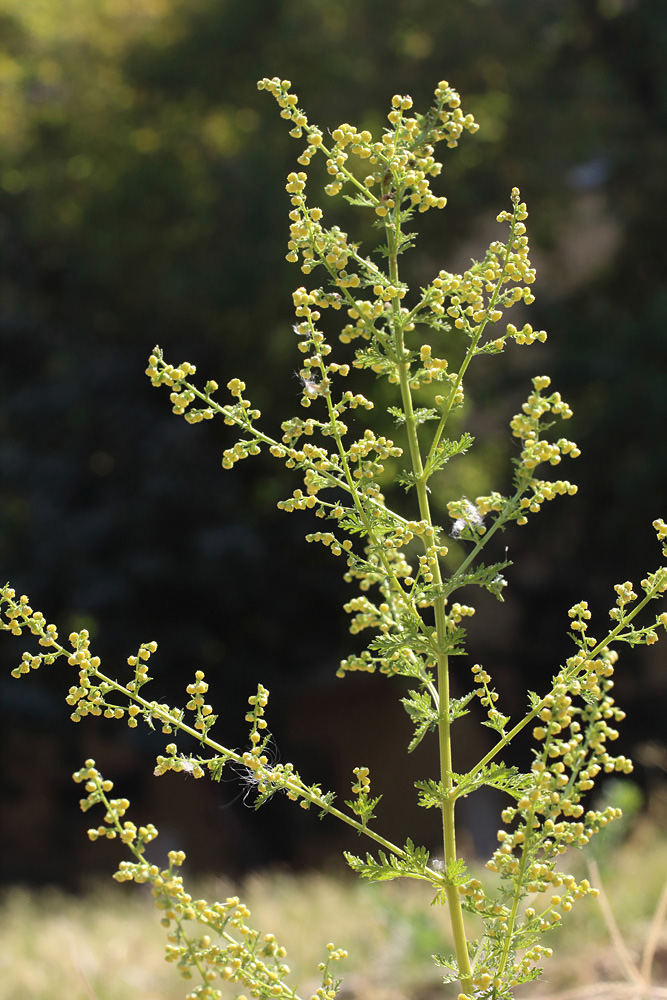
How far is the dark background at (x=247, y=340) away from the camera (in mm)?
10805

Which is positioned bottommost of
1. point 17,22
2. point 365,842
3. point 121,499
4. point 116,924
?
point 116,924

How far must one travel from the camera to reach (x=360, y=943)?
435cm

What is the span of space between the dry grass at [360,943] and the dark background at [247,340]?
4.79 metres

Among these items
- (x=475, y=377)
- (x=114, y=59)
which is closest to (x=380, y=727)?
(x=475, y=377)

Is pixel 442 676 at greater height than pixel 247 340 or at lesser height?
lesser

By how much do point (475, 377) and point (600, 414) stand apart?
160cm

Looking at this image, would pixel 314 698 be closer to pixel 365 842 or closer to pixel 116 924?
pixel 365 842

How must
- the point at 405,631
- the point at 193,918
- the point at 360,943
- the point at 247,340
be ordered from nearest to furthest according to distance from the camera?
the point at 193,918 → the point at 405,631 → the point at 360,943 → the point at 247,340

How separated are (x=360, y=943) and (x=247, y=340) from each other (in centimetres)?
874

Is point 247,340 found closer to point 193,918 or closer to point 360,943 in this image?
point 360,943

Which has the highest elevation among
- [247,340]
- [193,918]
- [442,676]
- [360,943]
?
[247,340]

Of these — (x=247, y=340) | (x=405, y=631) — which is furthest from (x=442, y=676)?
(x=247, y=340)

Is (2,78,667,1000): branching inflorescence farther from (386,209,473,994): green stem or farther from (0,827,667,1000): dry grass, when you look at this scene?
(0,827,667,1000): dry grass

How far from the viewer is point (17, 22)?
14422mm
